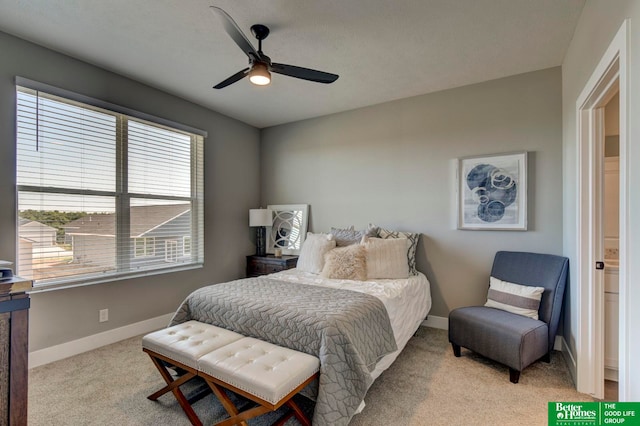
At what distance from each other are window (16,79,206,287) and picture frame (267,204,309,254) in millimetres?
1126

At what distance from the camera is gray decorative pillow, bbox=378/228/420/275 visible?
132 inches

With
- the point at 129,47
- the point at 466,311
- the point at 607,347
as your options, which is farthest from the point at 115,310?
the point at 607,347

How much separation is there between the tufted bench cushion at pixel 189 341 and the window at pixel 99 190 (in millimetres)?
1417

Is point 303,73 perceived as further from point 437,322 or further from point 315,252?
point 437,322

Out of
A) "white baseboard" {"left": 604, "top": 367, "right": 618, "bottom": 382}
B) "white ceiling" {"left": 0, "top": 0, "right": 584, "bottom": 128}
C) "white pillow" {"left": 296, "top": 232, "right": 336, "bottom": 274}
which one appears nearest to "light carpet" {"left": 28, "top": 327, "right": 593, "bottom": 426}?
"white baseboard" {"left": 604, "top": 367, "right": 618, "bottom": 382}

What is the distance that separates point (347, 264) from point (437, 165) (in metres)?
1.58

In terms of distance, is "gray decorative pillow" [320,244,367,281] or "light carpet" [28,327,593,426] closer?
"light carpet" [28,327,593,426]

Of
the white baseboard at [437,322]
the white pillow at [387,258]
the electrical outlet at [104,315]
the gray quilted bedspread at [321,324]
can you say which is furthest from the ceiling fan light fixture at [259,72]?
the white baseboard at [437,322]

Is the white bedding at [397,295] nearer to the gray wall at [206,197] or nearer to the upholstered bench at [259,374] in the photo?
the upholstered bench at [259,374]

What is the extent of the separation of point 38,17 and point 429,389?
13.0 feet

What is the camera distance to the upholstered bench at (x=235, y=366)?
154cm

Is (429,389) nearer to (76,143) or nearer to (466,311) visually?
(466,311)

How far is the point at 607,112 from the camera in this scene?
112 inches

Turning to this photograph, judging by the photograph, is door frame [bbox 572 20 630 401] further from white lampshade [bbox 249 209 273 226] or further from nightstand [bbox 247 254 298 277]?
white lampshade [bbox 249 209 273 226]
